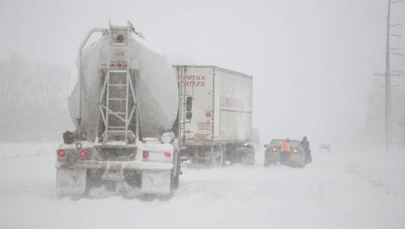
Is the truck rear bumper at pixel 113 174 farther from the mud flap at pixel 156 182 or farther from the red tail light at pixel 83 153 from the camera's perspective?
the red tail light at pixel 83 153

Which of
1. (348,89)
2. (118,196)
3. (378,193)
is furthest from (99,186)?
(348,89)

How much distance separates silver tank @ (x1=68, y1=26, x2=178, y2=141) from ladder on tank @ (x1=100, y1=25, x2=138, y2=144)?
129 millimetres

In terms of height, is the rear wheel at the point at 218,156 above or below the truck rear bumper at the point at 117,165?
below

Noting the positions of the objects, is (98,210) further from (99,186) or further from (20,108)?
(20,108)

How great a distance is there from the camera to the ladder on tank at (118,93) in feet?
41.4

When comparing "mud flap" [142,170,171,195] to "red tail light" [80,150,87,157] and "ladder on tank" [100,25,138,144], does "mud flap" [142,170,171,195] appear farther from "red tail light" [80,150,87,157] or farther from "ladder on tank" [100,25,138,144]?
"red tail light" [80,150,87,157]

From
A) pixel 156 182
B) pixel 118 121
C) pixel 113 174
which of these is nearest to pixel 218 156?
pixel 118 121

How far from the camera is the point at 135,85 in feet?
42.5

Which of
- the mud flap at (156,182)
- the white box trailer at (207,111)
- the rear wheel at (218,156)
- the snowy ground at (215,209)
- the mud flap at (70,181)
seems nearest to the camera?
the snowy ground at (215,209)

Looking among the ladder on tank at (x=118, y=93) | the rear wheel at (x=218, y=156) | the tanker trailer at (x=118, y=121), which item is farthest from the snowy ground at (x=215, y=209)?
the rear wheel at (x=218, y=156)

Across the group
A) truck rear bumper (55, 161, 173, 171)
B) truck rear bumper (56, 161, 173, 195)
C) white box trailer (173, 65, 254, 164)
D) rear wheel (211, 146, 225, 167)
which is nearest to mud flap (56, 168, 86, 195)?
truck rear bumper (56, 161, 173, 195)

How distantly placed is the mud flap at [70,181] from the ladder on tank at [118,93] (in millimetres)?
1032

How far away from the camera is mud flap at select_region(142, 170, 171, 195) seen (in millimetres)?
11992

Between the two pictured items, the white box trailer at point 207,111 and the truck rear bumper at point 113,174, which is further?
the white box trailer at point 207,111
